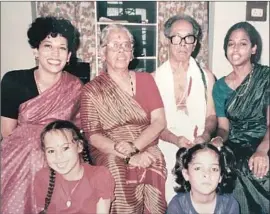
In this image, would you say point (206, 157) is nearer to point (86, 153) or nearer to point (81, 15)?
point (86, 153)

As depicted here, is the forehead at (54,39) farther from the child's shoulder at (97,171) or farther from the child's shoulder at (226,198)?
the child's shoulder at (226,198)

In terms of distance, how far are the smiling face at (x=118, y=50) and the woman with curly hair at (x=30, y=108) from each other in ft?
0.44

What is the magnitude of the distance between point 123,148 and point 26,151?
0.34m

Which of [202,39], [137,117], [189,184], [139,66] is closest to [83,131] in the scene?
[137,117]

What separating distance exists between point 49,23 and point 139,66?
35 cm

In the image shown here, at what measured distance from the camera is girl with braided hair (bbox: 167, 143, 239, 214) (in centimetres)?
107

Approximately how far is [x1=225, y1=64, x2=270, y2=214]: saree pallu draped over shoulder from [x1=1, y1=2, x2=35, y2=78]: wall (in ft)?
2.50

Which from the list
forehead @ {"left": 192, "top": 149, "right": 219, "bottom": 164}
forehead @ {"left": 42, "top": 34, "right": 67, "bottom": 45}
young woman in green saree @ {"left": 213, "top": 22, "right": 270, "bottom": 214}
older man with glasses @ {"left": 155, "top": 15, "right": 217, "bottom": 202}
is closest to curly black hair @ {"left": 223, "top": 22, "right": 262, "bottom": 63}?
young woman in green saree @ {"left": 213, "top": 22, "right": 270, "bottom": 214}

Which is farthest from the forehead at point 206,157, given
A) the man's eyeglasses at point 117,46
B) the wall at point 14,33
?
the wall at point 14,33

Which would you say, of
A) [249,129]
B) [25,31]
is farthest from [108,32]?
[249,129]

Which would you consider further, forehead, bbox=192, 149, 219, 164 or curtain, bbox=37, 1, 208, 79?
curtain, bbox=37, 1, 208, 79

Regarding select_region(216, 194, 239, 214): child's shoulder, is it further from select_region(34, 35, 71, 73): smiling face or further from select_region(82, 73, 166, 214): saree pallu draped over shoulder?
select_region(34, 35, 71, 73): smiling face

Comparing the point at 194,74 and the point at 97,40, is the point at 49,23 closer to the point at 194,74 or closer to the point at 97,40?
the point at 97,40

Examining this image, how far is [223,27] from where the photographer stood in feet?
3.82
